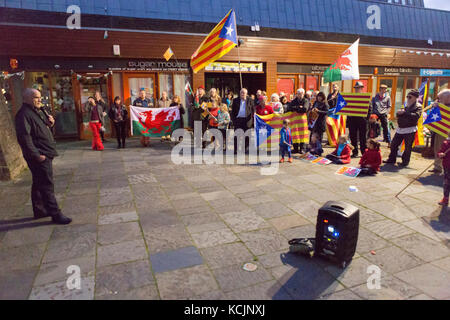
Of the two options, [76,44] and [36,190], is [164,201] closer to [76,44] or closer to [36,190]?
[36,190]

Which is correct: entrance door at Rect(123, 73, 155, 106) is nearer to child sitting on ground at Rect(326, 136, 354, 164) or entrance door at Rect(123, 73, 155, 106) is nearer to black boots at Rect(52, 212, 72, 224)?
child sitting on ground at Rect(326, 136, 354, 164)

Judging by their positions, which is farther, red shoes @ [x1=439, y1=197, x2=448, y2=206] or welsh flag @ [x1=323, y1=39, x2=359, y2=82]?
welsh flag @ [x1=323, y1=39, x2=359, y2=82]

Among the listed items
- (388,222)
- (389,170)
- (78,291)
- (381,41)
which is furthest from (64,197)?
(381,41)

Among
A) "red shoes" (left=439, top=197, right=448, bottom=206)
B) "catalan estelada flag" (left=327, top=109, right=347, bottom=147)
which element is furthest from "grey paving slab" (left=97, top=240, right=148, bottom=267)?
"catalan estelada flag" (left=327, top=109, right=347, bottom=147)

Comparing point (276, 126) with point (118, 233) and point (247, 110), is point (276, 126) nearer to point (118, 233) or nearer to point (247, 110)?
point (247, 110)

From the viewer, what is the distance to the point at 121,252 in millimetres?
4133

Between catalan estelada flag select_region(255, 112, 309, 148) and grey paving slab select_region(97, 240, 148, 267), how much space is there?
6.22 m

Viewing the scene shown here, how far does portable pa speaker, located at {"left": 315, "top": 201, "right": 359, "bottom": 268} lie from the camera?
3.61 m

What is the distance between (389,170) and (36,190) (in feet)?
25.6

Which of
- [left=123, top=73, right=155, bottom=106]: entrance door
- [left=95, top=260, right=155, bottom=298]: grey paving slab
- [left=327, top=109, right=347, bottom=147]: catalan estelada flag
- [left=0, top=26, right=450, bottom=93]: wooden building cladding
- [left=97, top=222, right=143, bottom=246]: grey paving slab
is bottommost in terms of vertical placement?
[left=95, top=260, right=155, bottom=298]: grey paving slab

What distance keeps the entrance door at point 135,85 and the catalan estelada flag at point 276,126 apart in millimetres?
5952

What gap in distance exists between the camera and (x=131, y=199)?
6.14 meters

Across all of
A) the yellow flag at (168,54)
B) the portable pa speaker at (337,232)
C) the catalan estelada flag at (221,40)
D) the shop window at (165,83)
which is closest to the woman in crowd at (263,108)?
the catalan estelada flag at (221,40)

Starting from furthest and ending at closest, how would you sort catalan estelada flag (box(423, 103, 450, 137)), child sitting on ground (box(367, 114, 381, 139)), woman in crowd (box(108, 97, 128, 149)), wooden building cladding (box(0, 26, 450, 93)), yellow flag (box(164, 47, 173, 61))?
yellow flag (box(164, 47, 173, 61)), wooden building cladding (box(0, 26, 450, 93)), woman in crowd (box(108, 97, 128, 149)), child sitting on ground (box(367, 114, 381, 139)), catalan estelada flag (box(423, 103, 450, 137))
